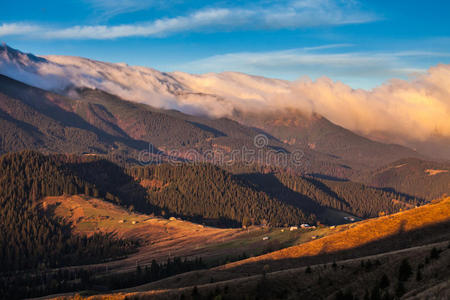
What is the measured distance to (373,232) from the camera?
143 m

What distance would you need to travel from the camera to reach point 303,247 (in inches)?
6014

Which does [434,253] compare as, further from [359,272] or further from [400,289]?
[400,289]

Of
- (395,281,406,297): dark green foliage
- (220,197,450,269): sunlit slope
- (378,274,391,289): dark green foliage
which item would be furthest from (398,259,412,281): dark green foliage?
(220,197,450,269): sunlit slope

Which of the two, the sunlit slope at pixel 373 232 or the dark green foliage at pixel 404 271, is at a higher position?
the dark green foliage at pixel 404 271

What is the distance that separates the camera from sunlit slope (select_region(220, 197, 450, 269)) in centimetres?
13250

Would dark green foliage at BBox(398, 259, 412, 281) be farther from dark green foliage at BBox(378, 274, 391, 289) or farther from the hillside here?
dark green foliage at BBox(378, 274, 391, 289)

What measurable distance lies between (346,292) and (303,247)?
81599 mm

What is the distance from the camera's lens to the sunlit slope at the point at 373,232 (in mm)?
132500

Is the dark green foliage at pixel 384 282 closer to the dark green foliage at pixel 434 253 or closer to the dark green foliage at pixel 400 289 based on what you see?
the dark green foliage at pixel 400 289

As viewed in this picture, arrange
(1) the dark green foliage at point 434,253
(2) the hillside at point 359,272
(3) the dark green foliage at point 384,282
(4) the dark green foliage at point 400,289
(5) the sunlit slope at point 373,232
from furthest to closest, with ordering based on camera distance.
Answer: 1. (5) the sunlit slope at point 373,232
2. (1) the dark green foliage at point 434,253
3. (3) the dark green foliage at point 384,282
4. (2) the hillside at point 359,272
5. (4) the dark green foliage at point 400,289

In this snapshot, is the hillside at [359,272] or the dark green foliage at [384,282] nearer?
the hillside at [359,272]

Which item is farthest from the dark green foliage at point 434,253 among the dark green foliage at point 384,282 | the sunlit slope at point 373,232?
the sunlit slope at point 373,232

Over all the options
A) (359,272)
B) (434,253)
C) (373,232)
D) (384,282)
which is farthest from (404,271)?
(373,232)

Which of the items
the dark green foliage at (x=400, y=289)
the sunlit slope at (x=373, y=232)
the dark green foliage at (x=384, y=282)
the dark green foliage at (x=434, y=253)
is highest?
the dark green foliage at (x=434, y=253)
